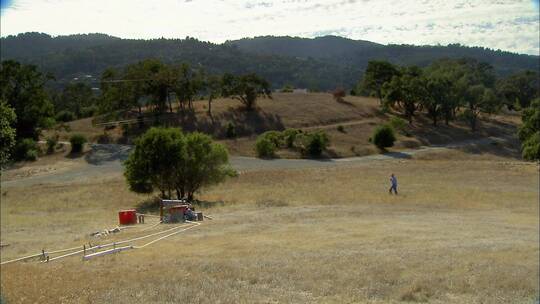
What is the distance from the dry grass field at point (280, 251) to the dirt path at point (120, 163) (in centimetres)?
196

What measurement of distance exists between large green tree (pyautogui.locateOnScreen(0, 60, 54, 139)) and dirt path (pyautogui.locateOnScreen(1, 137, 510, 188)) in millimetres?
9028

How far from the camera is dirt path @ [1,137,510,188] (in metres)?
25.8

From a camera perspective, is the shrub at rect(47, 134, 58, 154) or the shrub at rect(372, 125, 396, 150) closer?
the shrub at rect(47, 134, 58, 154)

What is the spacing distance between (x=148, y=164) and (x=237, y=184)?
7.85 metres

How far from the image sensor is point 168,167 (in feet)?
64.6

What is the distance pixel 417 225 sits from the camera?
785 inches

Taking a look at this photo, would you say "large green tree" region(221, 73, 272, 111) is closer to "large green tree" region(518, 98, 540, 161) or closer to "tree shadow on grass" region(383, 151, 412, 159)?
"tree shadow on grass" region(383, 151, 412, 159)

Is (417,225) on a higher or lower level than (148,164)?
lower

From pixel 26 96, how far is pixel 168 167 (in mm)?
38009

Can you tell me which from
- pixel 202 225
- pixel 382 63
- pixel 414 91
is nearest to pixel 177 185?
pixel 202 225

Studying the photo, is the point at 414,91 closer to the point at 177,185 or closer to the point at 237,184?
the point at 237,184

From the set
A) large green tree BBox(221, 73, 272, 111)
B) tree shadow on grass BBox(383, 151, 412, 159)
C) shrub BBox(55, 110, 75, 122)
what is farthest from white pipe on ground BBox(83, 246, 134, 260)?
shrub BBox(55, 110, 75, 122)

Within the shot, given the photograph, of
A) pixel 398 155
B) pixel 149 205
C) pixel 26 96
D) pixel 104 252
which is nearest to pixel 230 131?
pixel 398 155

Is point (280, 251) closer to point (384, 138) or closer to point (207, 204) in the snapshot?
point (207, 204)
